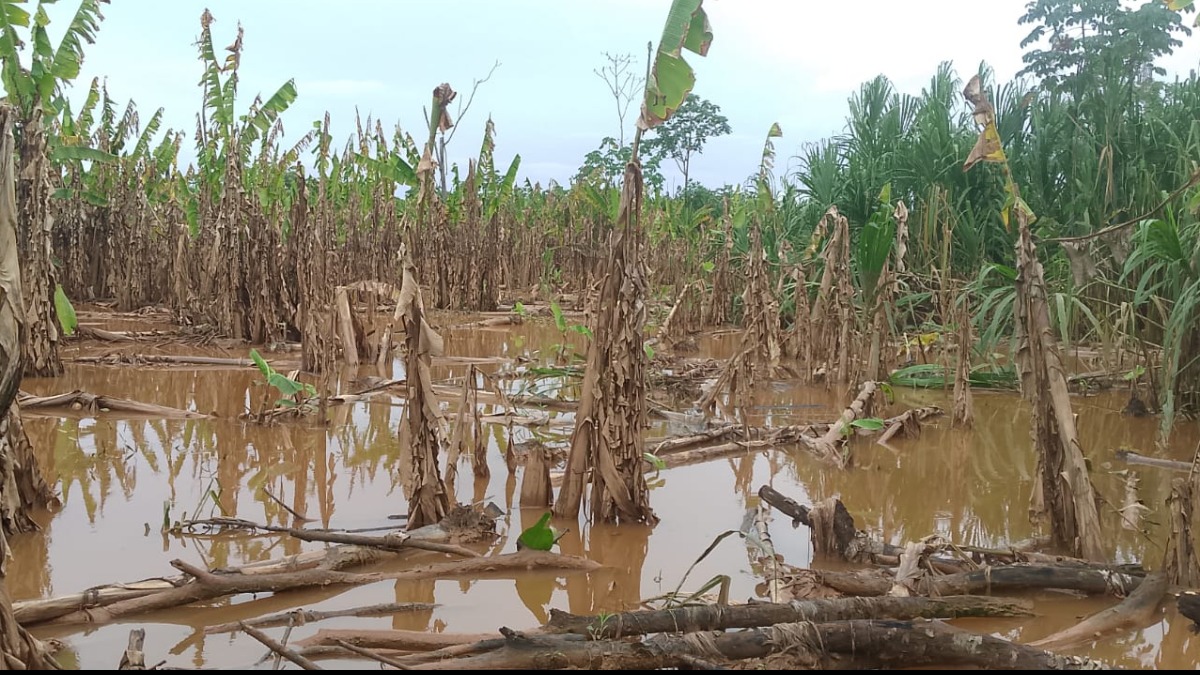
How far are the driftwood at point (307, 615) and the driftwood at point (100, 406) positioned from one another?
347cm

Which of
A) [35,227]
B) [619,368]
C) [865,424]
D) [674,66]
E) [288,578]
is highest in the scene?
[674,66]

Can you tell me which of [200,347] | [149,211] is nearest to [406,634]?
[200,347]

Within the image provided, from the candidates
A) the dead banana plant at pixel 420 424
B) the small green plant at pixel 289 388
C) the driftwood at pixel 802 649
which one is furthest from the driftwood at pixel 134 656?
the small green plant at pixel 289 388

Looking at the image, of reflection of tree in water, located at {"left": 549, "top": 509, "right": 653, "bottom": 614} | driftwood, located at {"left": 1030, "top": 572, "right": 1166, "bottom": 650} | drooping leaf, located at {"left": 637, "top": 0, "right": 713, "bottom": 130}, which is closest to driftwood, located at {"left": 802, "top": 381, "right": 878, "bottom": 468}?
reflection of tree in water, located at {"left": 549, "top": 509, "right": 653, "bottom": 614}

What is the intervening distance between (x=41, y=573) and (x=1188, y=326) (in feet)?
19.1

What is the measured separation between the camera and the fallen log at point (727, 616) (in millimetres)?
2447

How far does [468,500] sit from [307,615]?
161cm

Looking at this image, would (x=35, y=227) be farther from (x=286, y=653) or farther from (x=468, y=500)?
(x=286, y=653)

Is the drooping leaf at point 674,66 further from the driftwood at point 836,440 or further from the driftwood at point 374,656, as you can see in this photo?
the driftwood at point 374,656

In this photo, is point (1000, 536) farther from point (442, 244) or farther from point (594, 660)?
point (442, 244)

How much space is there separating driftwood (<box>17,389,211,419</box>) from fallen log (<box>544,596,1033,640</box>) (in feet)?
13.9

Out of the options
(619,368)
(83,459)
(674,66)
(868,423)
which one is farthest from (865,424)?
(83,459)

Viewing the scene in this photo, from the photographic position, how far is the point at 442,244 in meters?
12.8

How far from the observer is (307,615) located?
2.78m
